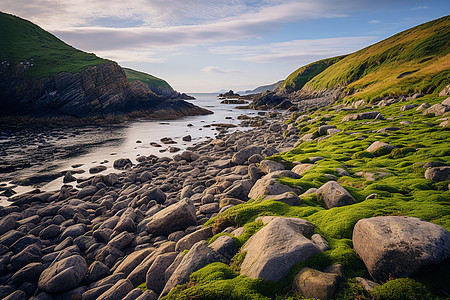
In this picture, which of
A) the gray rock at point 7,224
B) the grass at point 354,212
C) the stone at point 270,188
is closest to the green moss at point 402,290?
the grass at point 354,212

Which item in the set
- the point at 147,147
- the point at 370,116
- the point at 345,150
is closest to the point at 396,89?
the point at 370,116

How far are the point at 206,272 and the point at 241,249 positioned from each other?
4.02 ft

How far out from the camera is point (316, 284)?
4.21 metres

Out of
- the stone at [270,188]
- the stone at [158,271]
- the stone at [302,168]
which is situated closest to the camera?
the stone at [158,271]

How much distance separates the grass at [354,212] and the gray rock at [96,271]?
4123mm

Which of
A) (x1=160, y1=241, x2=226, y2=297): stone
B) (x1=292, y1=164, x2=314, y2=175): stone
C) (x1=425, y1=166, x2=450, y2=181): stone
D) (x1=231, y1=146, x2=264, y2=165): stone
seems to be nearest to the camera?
(x1=160, y1=241, x2=226, y2=297): stone

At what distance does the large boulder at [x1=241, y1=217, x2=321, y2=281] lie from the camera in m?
4.86

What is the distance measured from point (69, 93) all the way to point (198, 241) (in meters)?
77.6

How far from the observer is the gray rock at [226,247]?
6.17m

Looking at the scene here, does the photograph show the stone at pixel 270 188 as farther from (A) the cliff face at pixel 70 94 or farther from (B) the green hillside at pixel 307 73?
(B) the green hillside at pixel 307 73

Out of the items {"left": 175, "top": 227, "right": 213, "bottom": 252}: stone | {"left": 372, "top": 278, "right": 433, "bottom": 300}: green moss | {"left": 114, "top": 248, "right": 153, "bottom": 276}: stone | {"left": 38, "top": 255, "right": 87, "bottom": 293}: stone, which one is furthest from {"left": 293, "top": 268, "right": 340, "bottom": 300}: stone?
{"left": 38, "top": 255, "right": 87, "bottom": 293}: stone

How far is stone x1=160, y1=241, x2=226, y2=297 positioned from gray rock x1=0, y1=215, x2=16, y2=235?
34.7 ft

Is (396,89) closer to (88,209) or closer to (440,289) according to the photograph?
(440,289)

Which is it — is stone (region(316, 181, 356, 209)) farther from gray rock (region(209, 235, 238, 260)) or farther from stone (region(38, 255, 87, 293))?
stone (region(38, 255, 87, 293))
